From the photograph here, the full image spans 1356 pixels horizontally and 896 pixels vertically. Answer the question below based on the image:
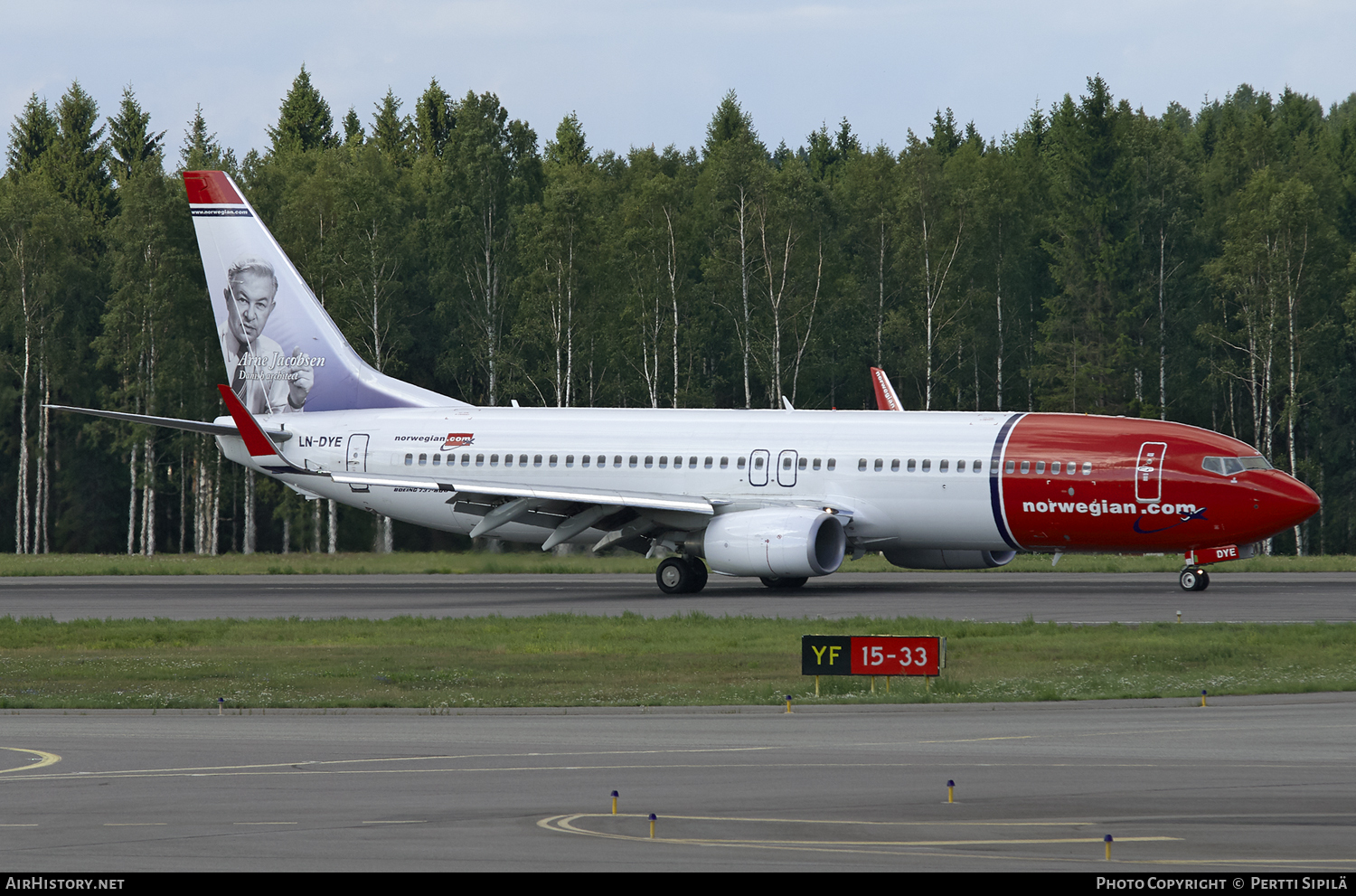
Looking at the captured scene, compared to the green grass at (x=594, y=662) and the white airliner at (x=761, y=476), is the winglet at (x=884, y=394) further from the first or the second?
the green grass at (x=594, y=662)

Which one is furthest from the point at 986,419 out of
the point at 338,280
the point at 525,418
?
the point at 338,280

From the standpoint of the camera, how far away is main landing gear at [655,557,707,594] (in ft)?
133

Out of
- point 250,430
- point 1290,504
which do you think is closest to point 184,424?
point 250,430

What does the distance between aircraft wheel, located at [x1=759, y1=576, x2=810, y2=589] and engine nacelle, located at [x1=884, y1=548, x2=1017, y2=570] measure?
7.94 ft

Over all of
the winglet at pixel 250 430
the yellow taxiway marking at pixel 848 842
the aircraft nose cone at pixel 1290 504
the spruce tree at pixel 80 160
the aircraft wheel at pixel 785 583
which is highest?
the spruce tree at pixel 80 160

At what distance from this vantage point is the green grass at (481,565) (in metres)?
48.3

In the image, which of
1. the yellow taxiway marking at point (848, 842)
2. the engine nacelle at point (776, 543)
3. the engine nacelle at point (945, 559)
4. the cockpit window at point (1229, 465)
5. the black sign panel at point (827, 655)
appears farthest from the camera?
the engine nacelle at point (945, 559)

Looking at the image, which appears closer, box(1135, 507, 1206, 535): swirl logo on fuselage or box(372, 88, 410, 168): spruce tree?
box(1135, 507, 1206, 535): swirl logo on fuselage

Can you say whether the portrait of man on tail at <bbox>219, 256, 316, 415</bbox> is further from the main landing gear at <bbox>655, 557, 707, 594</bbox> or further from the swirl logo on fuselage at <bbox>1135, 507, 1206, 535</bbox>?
the swirl logo on fuselage at <bbox>1135, 507, 1206, 535</bbox>

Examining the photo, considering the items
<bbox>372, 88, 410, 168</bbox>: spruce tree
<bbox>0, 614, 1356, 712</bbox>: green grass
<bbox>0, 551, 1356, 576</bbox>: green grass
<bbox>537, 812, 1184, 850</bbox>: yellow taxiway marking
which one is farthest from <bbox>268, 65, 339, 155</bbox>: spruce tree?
<bbox>537, 812, 1184, 850</bbox>: yellow taxiway marking

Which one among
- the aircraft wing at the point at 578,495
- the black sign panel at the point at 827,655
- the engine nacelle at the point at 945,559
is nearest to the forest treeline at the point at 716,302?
the aircraft wing at the point at 578,495

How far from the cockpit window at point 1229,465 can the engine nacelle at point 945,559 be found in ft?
19.4
